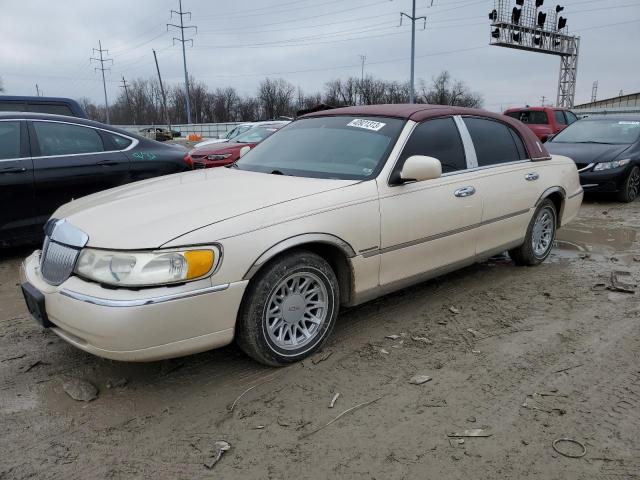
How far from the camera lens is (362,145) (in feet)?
12.8

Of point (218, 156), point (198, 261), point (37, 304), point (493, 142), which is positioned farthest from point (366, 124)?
point (218, 156)

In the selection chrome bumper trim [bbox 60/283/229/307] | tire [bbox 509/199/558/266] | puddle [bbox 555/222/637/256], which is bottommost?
puddle [bbox 555/222/637/256]

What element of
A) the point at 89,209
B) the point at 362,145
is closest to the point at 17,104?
the point at 89,209

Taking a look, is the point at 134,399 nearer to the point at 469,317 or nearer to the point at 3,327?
the point at 3,327

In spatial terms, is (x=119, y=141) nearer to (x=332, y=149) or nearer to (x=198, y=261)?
(x=332, y=149)

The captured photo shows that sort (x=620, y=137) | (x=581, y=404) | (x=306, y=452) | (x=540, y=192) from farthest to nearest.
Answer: (x=620, y=137), (x=540, y=192), (x=581, y=404), (x=306, y=452)

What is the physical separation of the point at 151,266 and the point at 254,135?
10.6m

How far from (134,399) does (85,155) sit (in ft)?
12.3

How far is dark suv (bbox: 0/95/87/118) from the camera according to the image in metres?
7.50

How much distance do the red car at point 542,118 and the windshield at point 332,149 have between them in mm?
13247

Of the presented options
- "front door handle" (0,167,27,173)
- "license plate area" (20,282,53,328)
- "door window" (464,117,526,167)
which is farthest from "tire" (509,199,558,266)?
"front door handle" (0,167,27,173)

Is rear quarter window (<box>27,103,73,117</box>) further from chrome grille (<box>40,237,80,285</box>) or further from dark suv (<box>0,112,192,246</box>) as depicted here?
chrome grille (<box>40,237,80,285</box>)

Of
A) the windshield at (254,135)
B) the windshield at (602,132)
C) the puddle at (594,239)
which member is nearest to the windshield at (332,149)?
the puddle at (594,239)

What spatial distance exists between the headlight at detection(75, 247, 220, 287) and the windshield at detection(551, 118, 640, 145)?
9.09m
